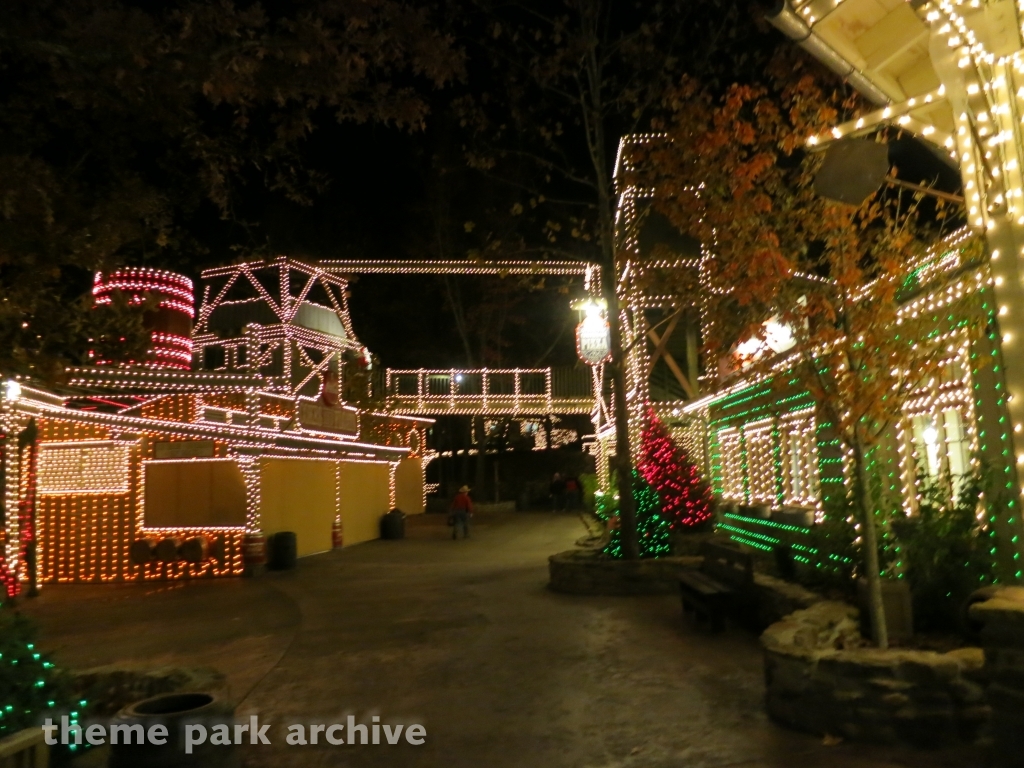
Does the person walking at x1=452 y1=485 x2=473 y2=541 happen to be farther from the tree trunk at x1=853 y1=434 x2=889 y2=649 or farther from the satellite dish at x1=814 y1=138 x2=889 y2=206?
the satellite dish at x1=814 y1=138 x2=889 y2=206

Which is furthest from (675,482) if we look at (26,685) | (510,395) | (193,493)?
(510,395)

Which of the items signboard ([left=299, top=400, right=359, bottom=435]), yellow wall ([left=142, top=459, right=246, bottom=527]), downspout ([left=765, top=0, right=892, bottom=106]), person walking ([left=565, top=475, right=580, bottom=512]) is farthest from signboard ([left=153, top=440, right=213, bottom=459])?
person walking ([left=565, top=475, right=580, bottom=512])

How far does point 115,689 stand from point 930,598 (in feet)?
20.6

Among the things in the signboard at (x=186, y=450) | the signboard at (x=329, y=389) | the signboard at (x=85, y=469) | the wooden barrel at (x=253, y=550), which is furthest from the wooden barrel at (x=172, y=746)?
the signboard at (x=329, y=389)

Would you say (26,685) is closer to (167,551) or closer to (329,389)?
(167,551)

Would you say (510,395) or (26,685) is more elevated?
(510,395)

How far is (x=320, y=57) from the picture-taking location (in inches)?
303

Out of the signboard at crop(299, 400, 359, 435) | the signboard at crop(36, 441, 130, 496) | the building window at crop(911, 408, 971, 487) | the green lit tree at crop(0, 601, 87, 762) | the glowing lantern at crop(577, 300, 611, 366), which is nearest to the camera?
the green lit tree at crop(0, 601, 87, 762)

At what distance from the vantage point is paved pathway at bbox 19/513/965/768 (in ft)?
18.5

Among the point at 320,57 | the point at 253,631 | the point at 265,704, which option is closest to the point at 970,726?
the point at 265,704

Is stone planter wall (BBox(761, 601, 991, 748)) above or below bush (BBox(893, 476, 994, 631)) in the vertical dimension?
below

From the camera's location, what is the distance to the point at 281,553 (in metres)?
16.4

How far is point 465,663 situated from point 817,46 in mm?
6336

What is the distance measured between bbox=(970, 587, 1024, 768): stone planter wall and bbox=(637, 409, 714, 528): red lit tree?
914cm
